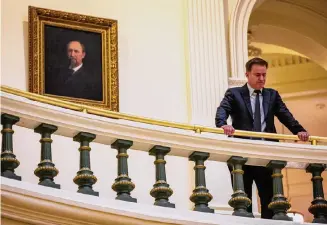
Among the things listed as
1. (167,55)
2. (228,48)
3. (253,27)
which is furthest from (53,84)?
(253,27)

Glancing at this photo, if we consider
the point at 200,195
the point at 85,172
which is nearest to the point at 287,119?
the point at 200,195

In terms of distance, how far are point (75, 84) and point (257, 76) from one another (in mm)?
2602

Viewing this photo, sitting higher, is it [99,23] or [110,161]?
[99,23]

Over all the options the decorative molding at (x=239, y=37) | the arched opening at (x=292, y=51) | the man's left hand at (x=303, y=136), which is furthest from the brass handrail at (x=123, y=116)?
the arched opening at (x=292, y=51)

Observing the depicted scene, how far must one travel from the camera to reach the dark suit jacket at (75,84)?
10.8 meters

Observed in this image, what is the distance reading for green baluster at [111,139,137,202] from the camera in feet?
25.3

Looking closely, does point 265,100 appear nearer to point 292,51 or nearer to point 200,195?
point 200,195

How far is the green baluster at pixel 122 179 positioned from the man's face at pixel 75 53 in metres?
3.22

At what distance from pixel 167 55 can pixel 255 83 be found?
2.70 meters

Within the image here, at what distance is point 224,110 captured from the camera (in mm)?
8844

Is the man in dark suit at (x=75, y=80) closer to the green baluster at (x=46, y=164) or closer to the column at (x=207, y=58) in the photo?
the column at (x=207, y=58)

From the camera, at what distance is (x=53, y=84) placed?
10.8 m

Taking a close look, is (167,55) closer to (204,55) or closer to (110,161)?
(204,55)

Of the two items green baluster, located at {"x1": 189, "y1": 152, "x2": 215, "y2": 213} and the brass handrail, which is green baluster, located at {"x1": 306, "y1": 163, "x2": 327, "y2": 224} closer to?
the brass handrail
